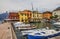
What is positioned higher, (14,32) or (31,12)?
(31,12)

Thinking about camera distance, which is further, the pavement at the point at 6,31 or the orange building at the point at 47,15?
the orange building at the point at 47,15

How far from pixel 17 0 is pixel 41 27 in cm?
97

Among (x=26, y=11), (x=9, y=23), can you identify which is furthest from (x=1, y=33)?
(x=26, y=11)

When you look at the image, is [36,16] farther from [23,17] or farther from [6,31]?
[6,31]

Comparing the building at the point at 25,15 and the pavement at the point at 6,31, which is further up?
the building at the point at 25,15

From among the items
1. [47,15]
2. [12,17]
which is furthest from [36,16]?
[12,17]

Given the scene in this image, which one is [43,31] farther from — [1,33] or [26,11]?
[1,33]

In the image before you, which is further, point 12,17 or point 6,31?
point 6,31

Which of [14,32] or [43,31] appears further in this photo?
[14,32]

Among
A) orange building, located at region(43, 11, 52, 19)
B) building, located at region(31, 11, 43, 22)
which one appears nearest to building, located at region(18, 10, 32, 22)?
building, located at region(31, 11, 43, 22)

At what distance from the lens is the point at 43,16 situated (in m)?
5.99

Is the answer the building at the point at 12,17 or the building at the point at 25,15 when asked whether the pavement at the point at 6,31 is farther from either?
the building at the point at 25,15

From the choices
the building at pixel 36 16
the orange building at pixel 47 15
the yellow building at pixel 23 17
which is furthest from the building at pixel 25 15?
the orange building at pixel 47 15

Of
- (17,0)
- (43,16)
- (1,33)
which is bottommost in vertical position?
(1,33)
